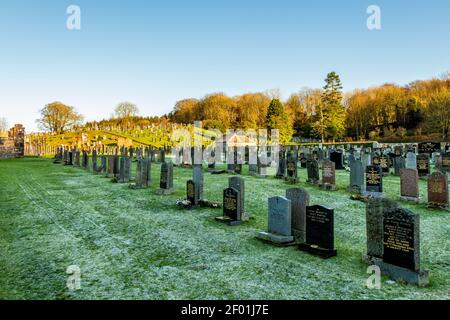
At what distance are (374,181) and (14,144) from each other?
44.5 m

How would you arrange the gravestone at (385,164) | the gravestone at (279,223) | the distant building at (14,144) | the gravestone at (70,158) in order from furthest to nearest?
the distant building at (14,144), the gravestone at (70,158), the gravestone at (385,164), the gravestone at (279,223)

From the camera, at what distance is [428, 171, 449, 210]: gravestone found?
10.7m

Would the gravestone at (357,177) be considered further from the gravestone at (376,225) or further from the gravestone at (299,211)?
the gravestone at (376,225)

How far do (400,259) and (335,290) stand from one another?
52.4 inches

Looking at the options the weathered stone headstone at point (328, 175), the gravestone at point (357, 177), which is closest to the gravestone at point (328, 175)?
the weathered stone headstone at point (328, 175)

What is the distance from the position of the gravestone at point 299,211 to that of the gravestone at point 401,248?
1.80m

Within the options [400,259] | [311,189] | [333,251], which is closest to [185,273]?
[333,251]

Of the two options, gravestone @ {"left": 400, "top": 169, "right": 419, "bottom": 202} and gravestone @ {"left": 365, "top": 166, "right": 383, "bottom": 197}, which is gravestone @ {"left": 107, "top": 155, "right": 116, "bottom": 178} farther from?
gravestone @ {"left": 400, "top": 169, "right": 419, "bottom": 202}

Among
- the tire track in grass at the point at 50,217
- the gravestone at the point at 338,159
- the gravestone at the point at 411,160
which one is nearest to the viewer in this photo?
the tire track in grass at the point at 50,217

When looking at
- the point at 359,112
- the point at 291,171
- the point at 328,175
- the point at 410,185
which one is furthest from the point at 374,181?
the point at 359,112

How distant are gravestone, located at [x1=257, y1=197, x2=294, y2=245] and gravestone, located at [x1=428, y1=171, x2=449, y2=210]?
20.0 ft

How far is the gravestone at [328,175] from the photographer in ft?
48.2

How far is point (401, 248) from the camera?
18.0 ft
